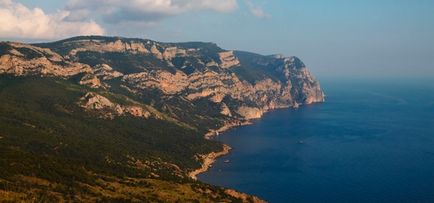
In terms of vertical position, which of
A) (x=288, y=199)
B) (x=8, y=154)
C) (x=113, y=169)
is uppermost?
(x=8, y=154)

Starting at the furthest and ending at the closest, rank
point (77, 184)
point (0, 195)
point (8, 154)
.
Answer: point (8, 154) < point (77, 184) < point (0, 195)

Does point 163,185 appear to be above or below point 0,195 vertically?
below

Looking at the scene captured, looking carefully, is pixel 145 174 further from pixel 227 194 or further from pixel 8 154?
pixel 8 154

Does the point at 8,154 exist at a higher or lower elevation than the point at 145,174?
higher

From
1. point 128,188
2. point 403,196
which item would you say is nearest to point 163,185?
point 128,188

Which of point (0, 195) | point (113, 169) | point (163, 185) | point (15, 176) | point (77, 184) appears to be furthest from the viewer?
point (113, 169)

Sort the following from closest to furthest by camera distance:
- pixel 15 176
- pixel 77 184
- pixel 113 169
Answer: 1. pixel 15 176
2. pixel 77 184
3. pixel 113 169

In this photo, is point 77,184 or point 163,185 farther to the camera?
point 163,185

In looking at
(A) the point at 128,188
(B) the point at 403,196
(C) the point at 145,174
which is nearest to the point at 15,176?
(A) the point at 128,188

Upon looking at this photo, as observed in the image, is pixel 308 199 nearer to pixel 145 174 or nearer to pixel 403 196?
Answer: pixel 403 196
